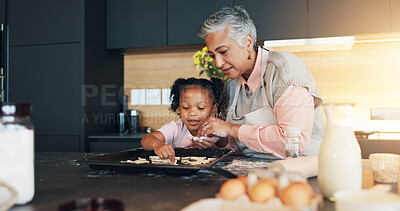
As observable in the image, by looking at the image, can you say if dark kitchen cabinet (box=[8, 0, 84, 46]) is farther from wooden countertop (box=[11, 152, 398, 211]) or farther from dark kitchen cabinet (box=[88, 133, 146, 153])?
wooden countertop (box=[11, 152, 398, 211])

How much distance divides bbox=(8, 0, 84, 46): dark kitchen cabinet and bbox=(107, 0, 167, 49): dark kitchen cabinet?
12.9 inches

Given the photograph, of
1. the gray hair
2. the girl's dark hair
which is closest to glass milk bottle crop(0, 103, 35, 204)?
the gray hair

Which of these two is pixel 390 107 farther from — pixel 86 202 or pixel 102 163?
pixel 86 202

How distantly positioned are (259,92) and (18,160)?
4.15 feet

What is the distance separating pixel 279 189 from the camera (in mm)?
636

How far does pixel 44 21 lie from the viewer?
302 cm

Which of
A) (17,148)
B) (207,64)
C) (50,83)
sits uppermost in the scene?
(207,64)

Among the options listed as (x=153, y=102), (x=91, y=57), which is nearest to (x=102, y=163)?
(x=91, y=57)

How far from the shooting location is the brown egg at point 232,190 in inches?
25.3

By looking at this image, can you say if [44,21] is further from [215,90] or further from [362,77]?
[362,77]

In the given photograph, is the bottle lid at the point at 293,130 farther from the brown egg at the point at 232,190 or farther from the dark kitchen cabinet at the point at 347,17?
the dark kitchen cabinet at the point at 347,17

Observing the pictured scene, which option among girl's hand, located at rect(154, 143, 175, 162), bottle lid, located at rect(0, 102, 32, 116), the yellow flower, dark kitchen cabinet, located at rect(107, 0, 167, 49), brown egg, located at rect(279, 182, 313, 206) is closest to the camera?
brown egg, located at rect(279, 182, 313, 206)

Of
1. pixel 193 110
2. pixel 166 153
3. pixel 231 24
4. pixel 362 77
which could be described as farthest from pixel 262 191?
pixel 362 77

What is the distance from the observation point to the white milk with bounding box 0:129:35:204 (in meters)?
0.73
